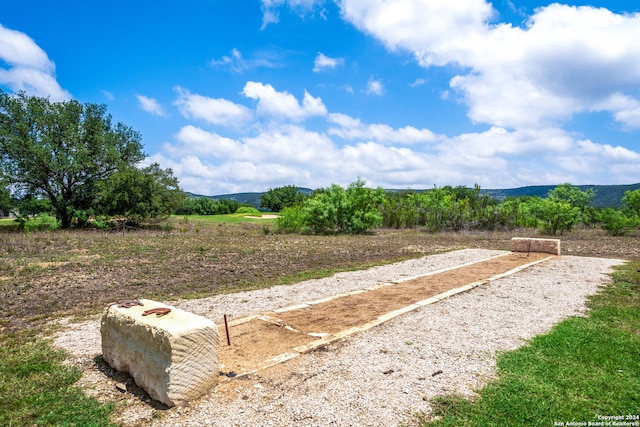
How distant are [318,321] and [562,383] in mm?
3088

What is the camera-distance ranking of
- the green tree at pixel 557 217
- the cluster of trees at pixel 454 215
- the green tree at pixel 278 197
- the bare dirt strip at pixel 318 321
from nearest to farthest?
1. the bare dirt strip at pixel 318 321
2. the green tree at pixel 557 217
3. the cluster of trees at pixel 454 215
4. the green tree at pixel 278 197

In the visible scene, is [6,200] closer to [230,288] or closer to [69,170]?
[69,170]

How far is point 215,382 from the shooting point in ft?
11.8

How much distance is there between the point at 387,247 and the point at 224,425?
14419mm

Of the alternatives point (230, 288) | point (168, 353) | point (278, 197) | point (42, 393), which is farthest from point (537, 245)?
point (278, 197)

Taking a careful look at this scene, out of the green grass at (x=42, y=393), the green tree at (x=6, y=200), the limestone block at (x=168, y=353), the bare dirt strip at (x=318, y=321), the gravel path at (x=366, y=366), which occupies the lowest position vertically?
the green grass at (x=42, y=393)

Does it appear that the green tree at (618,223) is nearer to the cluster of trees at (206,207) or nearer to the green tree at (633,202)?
the green tree at (633,202)

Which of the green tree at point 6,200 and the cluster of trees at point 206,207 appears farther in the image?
the cluster of trees at point 206,207

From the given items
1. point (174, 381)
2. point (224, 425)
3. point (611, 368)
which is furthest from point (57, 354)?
point (611, 368)

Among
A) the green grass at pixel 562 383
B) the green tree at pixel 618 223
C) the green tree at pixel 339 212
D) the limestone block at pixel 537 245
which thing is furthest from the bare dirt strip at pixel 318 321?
the green tree at pixel 618 223

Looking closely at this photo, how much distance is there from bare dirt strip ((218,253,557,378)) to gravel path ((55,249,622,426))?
23 centimetres

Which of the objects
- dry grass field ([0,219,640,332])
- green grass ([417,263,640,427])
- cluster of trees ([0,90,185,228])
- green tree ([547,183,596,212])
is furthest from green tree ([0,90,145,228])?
green tree ([547,183,596,212])

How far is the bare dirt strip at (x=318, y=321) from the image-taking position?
13.9 ft

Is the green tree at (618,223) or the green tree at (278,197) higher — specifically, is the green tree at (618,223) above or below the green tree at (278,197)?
below
